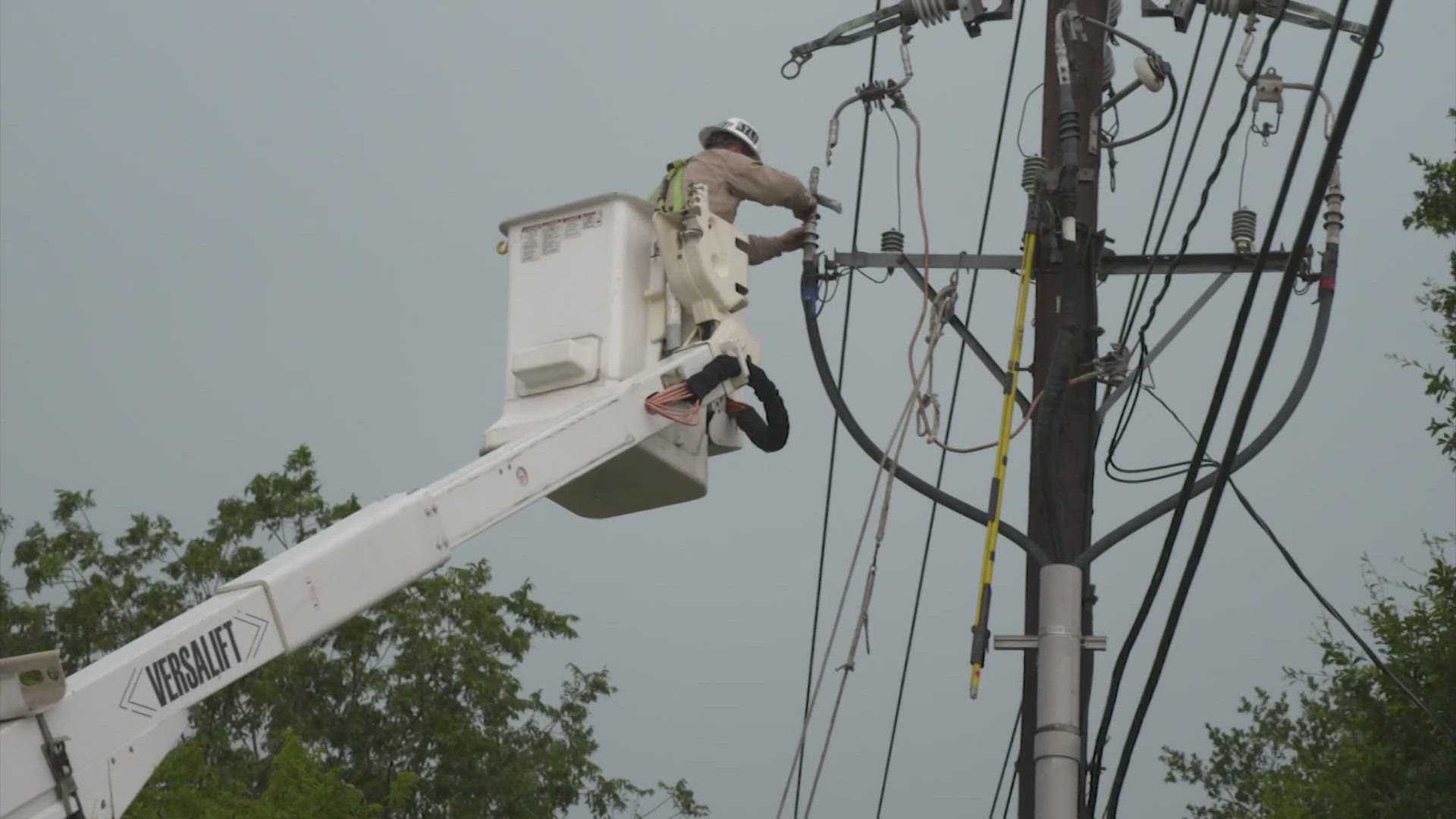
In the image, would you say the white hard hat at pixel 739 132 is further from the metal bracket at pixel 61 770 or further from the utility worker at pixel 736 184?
the metal bracket at pixel 61 770

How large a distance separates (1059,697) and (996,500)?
871mm

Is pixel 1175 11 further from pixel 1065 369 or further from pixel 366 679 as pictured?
pixel 366 679

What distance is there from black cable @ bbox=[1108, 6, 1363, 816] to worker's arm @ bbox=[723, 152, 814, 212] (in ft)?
10.5

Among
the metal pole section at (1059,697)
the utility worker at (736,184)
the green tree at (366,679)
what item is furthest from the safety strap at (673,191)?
the green tree at (366,679)

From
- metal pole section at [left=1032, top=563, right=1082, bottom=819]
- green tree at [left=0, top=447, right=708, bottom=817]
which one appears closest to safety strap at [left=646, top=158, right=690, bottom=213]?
metal pole section at [left=1032, top=563, right=1082, bottom=819]

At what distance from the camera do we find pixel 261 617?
7.59 meters

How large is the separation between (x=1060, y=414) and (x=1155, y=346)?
0.65m

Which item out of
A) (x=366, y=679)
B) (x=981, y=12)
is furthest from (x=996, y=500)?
(x=366, y=679)

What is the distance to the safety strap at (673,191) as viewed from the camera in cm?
1002

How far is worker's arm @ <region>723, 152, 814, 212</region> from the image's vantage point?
10.7 metres

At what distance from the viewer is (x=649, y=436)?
9.63 metres

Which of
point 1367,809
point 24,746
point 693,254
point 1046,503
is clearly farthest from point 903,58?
point 1367,809

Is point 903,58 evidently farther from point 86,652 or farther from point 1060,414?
point 86,652

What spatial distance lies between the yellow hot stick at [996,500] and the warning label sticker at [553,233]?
198cm
